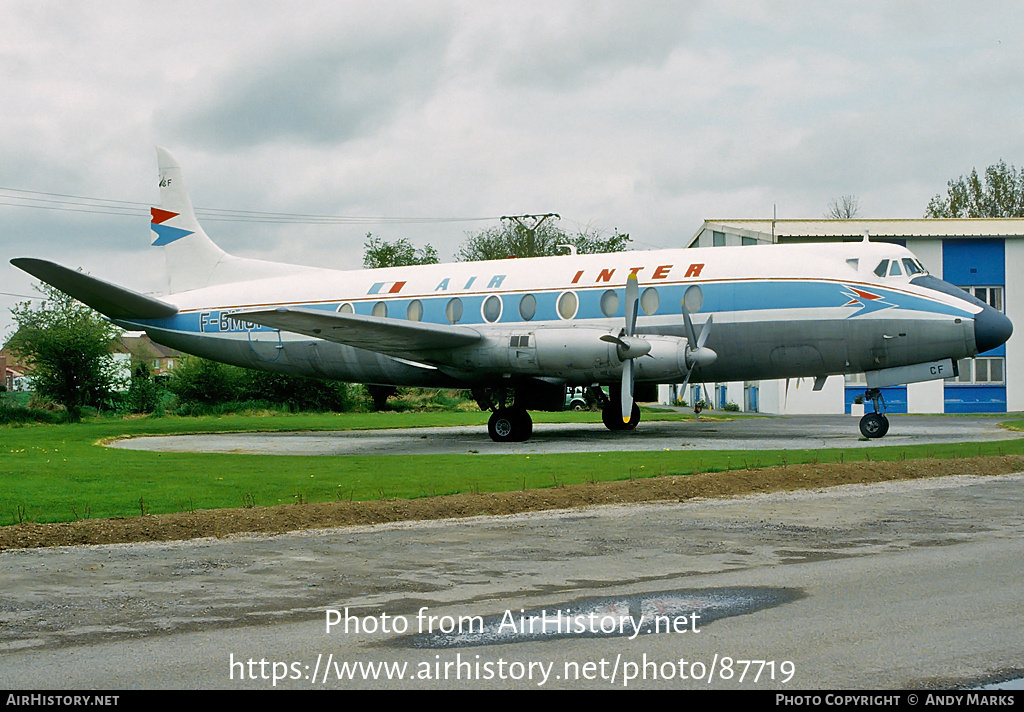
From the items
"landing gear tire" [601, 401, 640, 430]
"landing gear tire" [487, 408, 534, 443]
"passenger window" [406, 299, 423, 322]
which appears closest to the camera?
"landing gear tire" [487, 408, 534, 443]

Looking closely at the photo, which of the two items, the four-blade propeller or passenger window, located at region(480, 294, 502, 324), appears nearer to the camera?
the four-blade propeller

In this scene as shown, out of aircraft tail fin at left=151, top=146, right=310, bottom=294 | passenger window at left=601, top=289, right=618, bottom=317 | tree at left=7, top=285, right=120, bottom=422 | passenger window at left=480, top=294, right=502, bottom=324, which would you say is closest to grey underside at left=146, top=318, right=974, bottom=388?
passenger window at left=480, top=294, right=502, bottom=324

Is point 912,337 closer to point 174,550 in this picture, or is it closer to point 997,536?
point 997,536

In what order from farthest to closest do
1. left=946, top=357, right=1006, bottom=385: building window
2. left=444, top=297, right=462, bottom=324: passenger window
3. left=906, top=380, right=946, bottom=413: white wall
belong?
left=946, top=357, right=1006, bottom=385: building window → left=906, top=380, right=946, bottom=413: white wall → left=444, top=297, right=462, bottom=324: passenger window

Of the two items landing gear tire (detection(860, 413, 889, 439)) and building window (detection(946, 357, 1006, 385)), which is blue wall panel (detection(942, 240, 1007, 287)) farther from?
landing gear tire (detection(860, 413, 889, 439))

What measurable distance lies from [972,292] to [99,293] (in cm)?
3847

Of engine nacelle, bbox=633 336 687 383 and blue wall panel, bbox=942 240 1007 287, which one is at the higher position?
blue wall panel, bbox=942 240 1007 287

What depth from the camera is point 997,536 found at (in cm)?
1020

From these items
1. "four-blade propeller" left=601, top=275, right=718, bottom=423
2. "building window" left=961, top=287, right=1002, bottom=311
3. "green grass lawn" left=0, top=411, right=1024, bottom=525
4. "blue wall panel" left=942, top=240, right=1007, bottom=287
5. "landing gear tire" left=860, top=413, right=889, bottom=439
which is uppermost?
"blue wall panel" left=942, top=240, right=1007, bottom=287

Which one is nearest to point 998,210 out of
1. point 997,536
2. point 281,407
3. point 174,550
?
point 281,407

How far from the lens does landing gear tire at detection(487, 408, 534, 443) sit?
2427cm

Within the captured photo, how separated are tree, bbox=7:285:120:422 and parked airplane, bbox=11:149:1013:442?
13824mm

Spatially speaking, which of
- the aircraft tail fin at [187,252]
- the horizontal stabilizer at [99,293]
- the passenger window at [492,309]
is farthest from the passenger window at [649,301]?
the horizontal stabilizer at [99,293]
